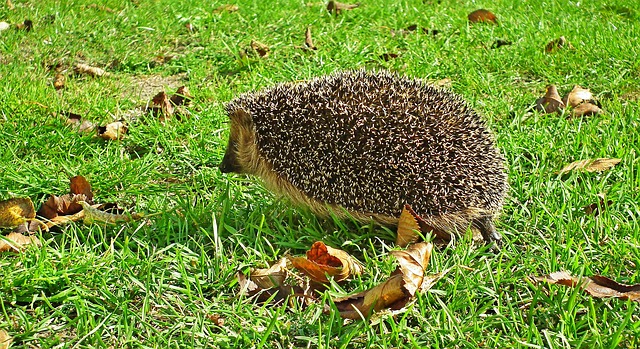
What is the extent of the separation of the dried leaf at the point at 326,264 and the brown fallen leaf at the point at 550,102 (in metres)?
2.81

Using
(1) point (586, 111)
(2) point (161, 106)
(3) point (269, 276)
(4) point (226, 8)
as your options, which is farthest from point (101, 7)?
(3) point (269, 276)

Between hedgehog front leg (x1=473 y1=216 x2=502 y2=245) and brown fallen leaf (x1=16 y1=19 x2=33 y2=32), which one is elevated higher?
brown fallen leaf (x1=16 y1=19 x2=33 y2=32)

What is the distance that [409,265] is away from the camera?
3.28 m

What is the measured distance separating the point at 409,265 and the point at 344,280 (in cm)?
36

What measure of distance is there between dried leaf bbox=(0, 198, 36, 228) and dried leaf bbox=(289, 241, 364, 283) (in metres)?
1.64

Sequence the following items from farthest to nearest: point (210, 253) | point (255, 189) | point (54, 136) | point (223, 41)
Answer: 1. point (223, 41)
2. point (54, 136)
3. point (255, 189)
4. point (210, 253)

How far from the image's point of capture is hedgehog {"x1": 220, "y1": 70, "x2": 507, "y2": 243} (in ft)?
12.2

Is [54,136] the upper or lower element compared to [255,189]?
upper

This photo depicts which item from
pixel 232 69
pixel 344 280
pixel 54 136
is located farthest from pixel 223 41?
pixel 344 280

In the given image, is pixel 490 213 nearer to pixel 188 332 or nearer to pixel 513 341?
pixel 513 341

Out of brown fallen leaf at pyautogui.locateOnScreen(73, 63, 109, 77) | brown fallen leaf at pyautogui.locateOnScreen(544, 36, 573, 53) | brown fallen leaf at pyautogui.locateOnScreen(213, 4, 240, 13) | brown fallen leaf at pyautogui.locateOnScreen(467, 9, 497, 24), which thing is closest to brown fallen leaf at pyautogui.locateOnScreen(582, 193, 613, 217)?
brown fallen leaf at pyautogui.locateOnScreen(544, 36, 573, 53)

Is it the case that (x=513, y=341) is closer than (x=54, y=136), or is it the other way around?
(x=513, y=341)

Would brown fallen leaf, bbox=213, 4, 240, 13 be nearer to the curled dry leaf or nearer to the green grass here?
the green grass

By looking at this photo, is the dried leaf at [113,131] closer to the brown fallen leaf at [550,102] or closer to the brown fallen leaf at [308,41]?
the brown fallen leaf at [308,41]
